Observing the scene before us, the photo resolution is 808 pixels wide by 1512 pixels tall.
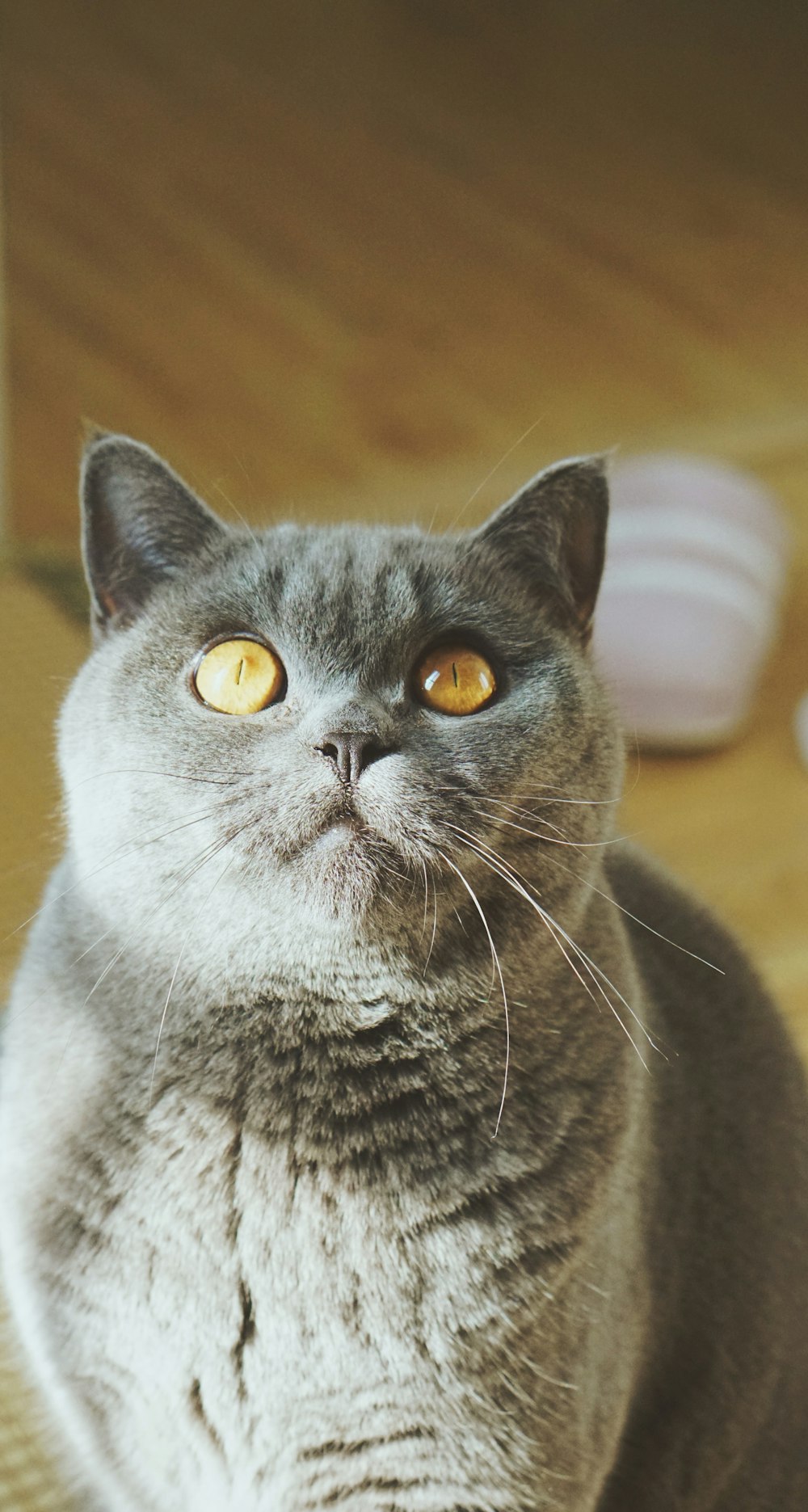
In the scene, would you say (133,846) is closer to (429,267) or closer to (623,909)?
(623,909)

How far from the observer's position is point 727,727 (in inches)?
84.0

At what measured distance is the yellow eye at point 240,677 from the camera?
2.68 ft

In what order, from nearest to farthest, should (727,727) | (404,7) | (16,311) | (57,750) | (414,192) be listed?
(57,750)
(727,727)
(16,311)
(414,192)
(404,7)

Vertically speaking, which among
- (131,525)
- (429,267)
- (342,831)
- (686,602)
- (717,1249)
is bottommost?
(717,1249)

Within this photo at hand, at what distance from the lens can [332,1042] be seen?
0.81 meters

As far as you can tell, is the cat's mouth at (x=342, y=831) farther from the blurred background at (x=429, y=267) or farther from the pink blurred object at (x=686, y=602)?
the pink blurred object at (x=686, y=602)

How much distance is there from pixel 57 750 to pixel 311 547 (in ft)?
0.66

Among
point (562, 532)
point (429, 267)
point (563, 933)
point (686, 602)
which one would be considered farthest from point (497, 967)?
point (429, 267)

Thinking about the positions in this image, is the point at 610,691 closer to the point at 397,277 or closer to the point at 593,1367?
the point at 593,1367

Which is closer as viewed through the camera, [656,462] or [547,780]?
[547,780]

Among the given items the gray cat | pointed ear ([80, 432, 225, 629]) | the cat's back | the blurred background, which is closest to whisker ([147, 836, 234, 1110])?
the gray cat

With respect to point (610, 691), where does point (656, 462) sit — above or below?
above

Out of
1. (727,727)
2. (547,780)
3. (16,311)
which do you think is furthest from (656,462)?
(547,780)

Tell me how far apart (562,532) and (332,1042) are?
0.34 m
